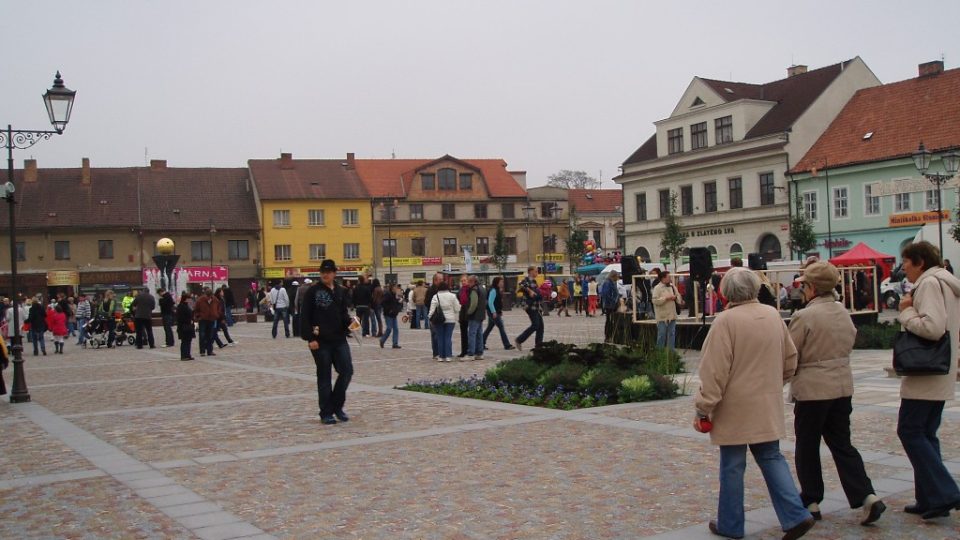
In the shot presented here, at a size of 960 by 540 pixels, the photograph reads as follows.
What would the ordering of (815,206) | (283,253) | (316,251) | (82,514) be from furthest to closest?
(316,251), (283,253), (815,206), (82,514)

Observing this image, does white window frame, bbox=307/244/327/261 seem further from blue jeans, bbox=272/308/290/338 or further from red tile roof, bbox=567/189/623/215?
blue jeans, bbox=272/308/290/338

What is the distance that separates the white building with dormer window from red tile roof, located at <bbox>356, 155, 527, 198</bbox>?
61.1ft

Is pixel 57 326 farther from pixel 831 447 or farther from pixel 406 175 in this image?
pixel 406 175

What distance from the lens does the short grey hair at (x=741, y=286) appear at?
5.81 meters

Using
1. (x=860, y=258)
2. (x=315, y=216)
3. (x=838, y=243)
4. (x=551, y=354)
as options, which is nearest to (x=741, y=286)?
(x=551, y=354)

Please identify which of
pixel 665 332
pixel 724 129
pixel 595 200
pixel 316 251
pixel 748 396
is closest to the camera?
pixel 748 396

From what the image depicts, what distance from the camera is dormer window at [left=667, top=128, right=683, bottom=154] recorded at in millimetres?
59844

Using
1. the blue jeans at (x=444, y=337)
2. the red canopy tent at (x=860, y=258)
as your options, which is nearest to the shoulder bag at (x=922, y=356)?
the blue jeans at (x=444, y=337)

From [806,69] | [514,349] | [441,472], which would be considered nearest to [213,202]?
[806,69]

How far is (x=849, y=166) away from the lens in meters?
49.6

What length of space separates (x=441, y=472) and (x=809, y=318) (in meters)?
3.40

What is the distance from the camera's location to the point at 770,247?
178 feet

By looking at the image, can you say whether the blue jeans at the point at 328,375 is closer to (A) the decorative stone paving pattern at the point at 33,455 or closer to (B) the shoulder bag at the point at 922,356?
(A) the decorative stone paving pattern at the point at 33,455

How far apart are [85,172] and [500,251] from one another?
31669 millimetres
